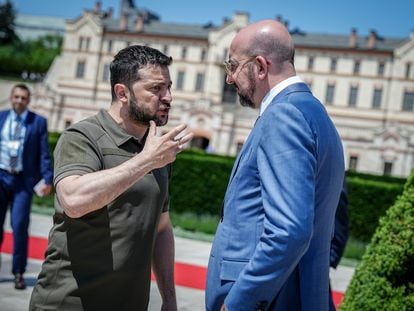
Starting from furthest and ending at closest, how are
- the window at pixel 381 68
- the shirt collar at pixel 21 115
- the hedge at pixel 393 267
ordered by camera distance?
the window at pixel 381 68 < the shirt collar at pixel 21 115 < the hedge at pixel 393 267

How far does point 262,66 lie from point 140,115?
2.06 ft

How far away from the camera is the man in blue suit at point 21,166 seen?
5.42 metres

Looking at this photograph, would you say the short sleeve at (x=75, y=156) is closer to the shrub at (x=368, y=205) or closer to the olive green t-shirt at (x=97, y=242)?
the olive green t-shirt at (x=97, y=242)

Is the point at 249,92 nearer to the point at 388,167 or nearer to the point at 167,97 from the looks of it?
the point at 167,97

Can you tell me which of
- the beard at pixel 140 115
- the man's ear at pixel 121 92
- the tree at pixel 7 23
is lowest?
the beard at pixel 140 115

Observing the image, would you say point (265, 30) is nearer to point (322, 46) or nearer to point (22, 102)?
point (22, 102)

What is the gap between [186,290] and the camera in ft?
19.9

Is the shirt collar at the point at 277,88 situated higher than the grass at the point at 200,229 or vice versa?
the shirt collar at the point at 277,88

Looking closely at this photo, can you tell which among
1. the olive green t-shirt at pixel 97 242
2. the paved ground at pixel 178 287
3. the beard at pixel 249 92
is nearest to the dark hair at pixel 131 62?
the olive green t-shirt at pixel 97 242

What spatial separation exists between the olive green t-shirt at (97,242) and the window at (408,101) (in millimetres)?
53940

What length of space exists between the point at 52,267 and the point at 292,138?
1100 millimetres

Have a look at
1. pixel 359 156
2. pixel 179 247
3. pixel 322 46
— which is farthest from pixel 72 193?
pixel 322 46

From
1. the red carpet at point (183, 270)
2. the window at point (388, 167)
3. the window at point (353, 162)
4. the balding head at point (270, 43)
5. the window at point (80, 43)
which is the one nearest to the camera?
the balding head at point (270, 43)

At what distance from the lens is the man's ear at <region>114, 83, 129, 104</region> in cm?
244
